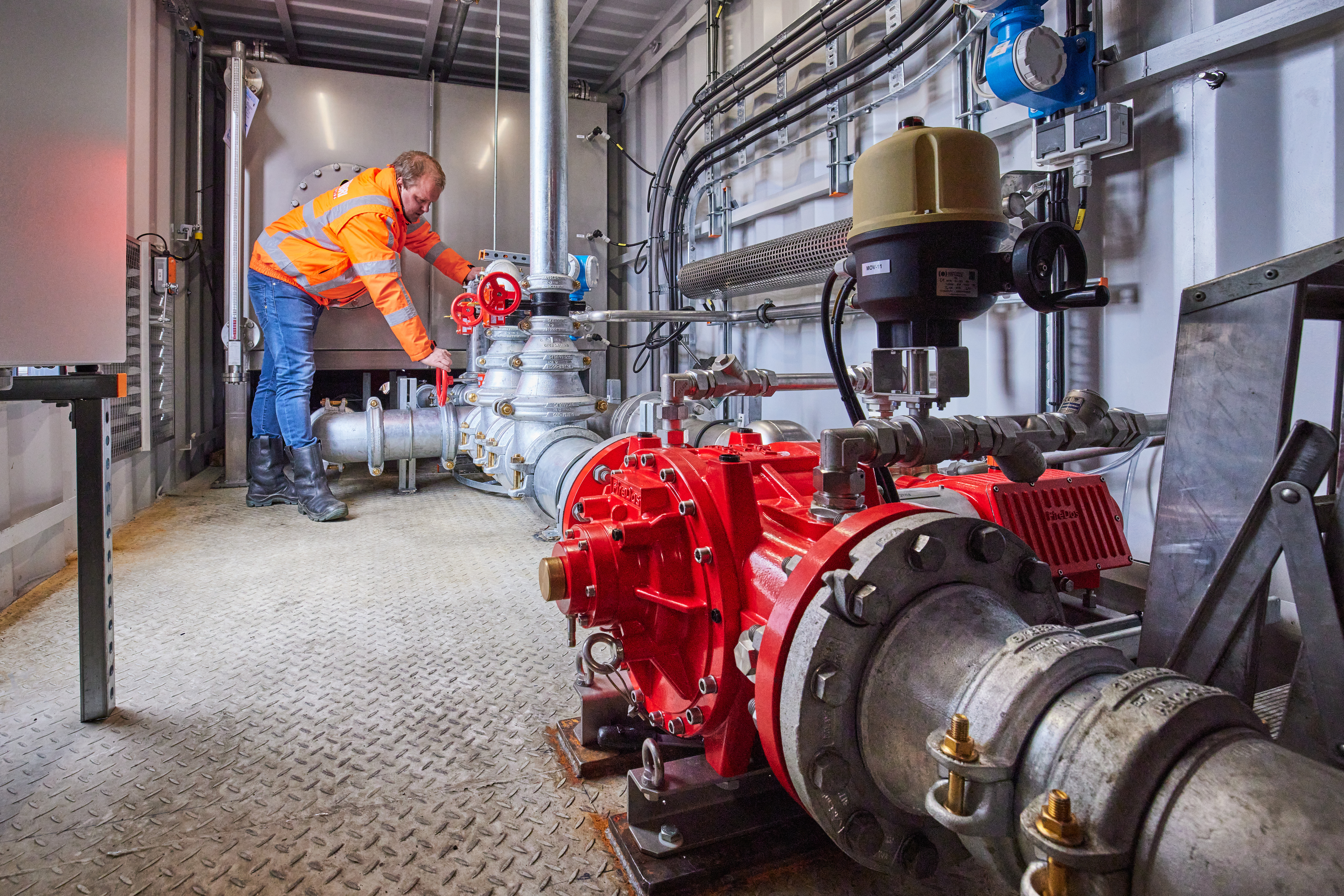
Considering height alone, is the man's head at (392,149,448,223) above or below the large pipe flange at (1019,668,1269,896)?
above

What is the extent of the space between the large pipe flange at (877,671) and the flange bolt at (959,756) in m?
0.12

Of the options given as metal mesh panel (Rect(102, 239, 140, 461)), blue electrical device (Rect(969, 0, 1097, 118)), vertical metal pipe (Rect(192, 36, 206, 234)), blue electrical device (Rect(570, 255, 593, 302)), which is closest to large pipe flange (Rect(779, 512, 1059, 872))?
blue electrical device (Rect(969, 0, 1097, 118))

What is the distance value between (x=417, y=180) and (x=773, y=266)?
6.31 ft

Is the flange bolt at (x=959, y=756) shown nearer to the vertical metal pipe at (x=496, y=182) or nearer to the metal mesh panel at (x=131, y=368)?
the metal mesh panel at (x=131, y=368)

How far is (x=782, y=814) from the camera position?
1.11 m

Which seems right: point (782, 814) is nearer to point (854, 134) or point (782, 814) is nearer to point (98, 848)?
point (98, 848)

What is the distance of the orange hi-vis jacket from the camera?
11.0ft

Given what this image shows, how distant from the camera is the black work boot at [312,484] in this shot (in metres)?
3.41

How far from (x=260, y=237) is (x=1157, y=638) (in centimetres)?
404

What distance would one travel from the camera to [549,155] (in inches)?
105

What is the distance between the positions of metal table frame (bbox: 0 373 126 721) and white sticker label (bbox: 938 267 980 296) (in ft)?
4.80

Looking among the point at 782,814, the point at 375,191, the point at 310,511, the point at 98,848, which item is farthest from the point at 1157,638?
the point at 375,191

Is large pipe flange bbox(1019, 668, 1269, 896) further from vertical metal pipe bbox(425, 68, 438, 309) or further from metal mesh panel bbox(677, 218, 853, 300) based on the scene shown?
vertical metal pipe bbox(425, 68, 438, 309)

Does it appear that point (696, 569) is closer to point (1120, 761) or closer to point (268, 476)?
point (1120, 761)
